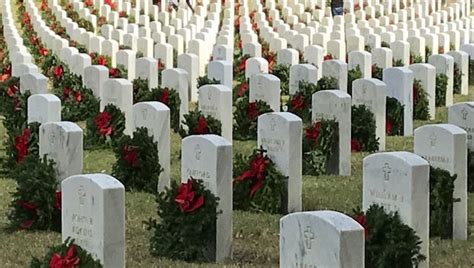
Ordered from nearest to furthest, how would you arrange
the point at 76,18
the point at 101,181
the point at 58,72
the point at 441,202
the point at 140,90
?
the point at 101,181 → the point at 441,202 → the point at 140,90 → the point at 58,72 → the point at 76,18

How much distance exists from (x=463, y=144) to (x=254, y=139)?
4.99 meters

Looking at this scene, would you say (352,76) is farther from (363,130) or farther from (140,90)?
(363,130)

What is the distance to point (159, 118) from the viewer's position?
11.4 m

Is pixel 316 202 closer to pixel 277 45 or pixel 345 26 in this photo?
pixel 277 45

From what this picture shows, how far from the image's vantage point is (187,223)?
9.03m

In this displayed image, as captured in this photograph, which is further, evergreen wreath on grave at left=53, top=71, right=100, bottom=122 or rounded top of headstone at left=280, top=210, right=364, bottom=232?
evergreen wreath on grave at left=53, top=71, right=100, bottom=122

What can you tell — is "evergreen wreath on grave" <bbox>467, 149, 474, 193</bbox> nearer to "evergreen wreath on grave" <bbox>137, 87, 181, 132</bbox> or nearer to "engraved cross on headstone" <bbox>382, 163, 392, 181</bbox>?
"engraved cross on headstone" <bbox>382, 163, 392, 181</bbox>

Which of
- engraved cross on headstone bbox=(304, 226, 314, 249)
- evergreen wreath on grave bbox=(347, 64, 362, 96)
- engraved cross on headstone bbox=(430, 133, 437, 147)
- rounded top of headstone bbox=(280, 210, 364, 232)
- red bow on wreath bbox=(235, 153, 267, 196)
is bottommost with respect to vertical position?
evergreen wreath on grave bbox=(347, 64, 362, 96)

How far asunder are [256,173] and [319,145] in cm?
184

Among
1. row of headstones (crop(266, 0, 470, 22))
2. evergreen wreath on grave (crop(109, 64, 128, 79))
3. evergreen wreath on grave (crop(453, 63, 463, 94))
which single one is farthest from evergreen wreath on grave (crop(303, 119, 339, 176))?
row of headstones (crop(266, 0, 470, 22))

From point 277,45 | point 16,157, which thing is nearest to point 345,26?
point 277,45

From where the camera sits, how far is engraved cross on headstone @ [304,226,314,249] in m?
6.66

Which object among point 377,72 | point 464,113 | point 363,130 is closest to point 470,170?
point 464,113

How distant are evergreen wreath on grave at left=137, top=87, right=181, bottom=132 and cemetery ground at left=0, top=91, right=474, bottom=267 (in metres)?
2.21
